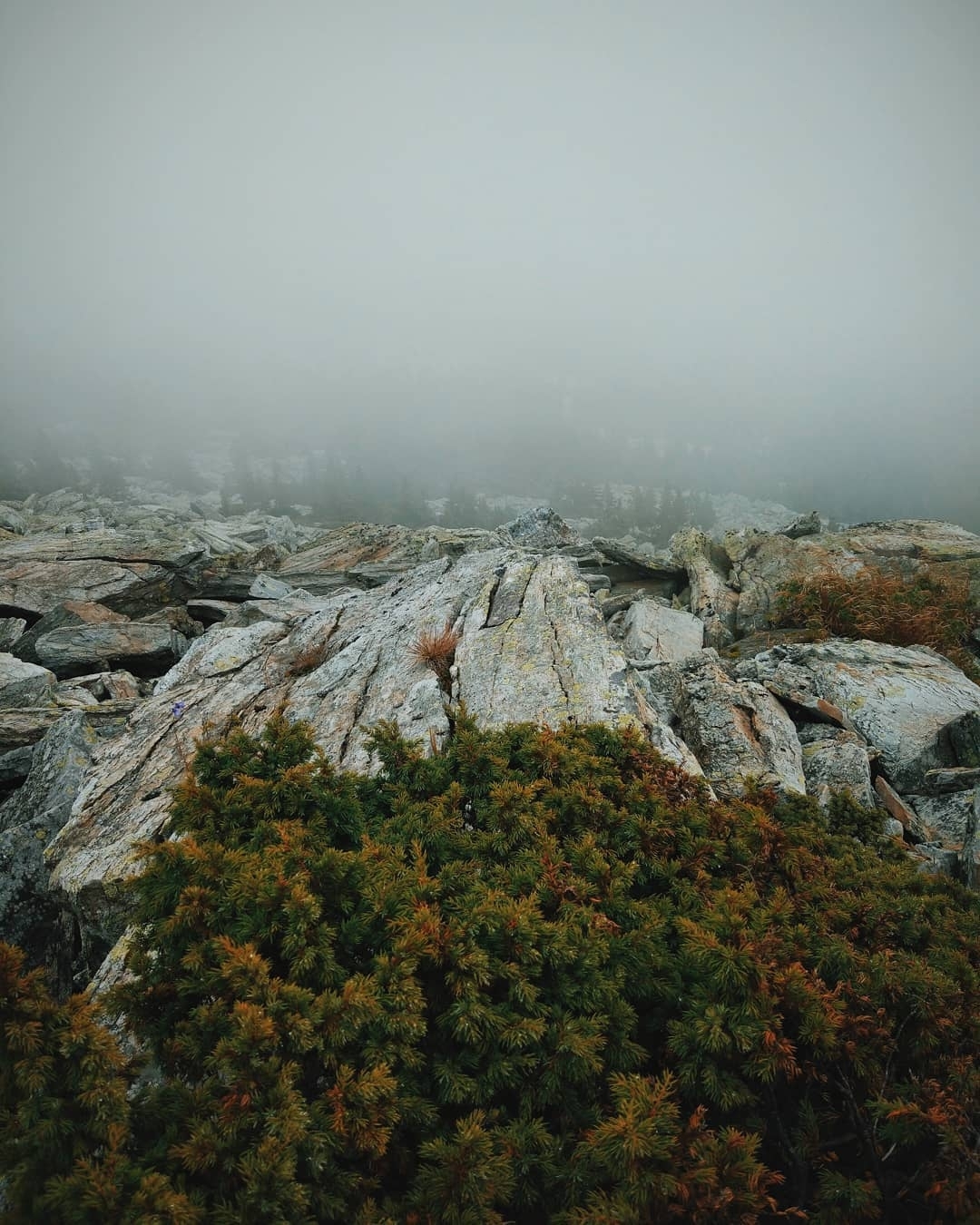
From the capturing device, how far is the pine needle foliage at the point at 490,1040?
327 centimetres

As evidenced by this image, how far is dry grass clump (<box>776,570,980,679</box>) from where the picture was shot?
19.7m

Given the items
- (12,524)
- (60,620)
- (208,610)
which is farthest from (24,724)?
(12,524)

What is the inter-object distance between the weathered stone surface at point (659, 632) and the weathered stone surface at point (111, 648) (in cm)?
2032

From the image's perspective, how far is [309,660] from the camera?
15.5m

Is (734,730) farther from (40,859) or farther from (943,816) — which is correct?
(40,859)

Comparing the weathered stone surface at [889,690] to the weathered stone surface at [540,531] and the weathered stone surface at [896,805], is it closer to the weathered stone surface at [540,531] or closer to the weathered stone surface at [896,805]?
the weathered stone surface at [896,805]

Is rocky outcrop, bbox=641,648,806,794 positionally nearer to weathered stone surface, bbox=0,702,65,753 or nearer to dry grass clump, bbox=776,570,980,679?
dry grass clump, bbox=776,570,980,679

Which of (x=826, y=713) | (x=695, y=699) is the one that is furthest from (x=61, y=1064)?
(x=826, y=713)

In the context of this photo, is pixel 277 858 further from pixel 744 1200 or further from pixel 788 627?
pixel 788 627

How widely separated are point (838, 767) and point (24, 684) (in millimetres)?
24923

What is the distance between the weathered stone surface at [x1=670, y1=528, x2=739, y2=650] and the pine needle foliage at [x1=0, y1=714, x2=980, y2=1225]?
20693mm

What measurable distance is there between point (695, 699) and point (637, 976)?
932cm

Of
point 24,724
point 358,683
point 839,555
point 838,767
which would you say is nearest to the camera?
point 838,767

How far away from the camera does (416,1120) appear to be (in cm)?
368
